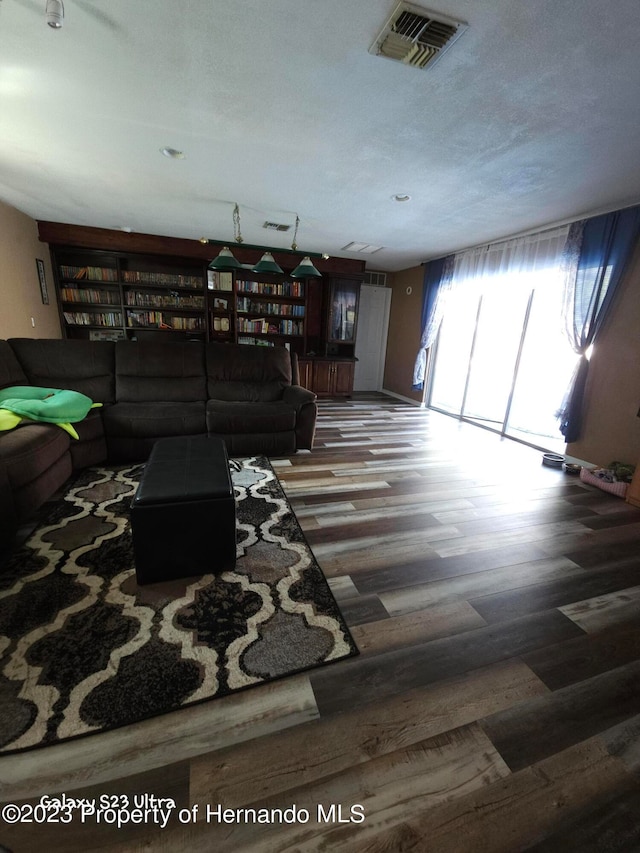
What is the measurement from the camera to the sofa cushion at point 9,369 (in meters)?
2.81

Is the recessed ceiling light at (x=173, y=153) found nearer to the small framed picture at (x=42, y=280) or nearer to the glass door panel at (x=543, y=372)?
the small framed picture at (x=42, y=280)

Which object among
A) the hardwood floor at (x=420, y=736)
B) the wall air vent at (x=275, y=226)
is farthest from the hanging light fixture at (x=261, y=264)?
the hardwood floor at (x=420, y=736)

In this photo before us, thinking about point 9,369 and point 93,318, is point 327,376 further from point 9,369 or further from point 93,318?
point 9,369

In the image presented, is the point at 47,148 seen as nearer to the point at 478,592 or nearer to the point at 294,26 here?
the point at 294,26

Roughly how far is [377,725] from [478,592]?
2.81 ft

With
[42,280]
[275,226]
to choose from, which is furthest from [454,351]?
[42,280]

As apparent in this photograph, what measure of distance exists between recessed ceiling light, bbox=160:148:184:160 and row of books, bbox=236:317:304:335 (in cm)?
318

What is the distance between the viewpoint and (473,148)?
7.31ft

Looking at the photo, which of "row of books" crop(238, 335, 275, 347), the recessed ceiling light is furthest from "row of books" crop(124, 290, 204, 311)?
the recessed ceiling light

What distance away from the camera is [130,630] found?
4.50 ft

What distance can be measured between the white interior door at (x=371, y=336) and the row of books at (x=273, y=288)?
129 centimetres

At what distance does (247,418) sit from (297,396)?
0.60 m

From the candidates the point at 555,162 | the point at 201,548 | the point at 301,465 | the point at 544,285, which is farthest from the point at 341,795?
the point at 544,285

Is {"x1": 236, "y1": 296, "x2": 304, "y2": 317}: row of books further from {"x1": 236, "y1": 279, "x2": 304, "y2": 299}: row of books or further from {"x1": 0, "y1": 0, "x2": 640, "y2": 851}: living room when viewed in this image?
{"x1": 0, "y1": 0, "x2": 640, "y2": 851}: living room
